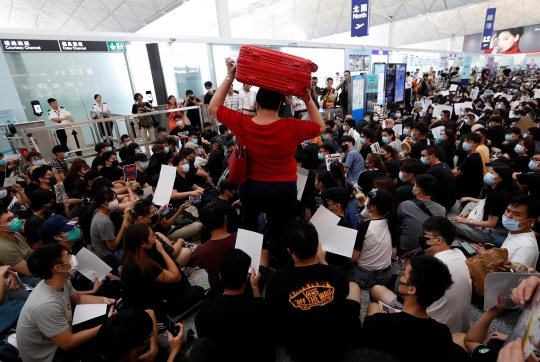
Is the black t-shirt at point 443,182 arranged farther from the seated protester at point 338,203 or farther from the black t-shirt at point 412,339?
the black t-shirt at point 412,339

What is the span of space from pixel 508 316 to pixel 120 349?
9.40ft

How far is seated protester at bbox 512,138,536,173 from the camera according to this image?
159 inches

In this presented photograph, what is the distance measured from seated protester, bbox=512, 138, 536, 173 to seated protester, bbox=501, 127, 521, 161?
613 millimetres

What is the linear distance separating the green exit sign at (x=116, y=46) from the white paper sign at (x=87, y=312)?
23.8 feet

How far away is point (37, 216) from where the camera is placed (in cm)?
304

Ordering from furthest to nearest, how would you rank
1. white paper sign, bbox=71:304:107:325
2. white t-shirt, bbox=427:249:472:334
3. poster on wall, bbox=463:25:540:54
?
poster on wall, bbox=463:25:540:54 < white paper sign, bbox=71:304:107:325 < white t-shirt, bbox=427:249:472:334

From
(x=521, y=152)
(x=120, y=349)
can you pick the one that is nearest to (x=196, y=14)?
(x=521, y=152)

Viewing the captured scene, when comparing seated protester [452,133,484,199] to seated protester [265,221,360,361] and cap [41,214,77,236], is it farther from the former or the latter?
cap [41,214,77,236]

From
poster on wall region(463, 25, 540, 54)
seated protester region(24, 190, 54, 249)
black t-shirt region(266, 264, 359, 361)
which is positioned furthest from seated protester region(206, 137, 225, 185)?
poster on wall region(463, 25, 540, 54)

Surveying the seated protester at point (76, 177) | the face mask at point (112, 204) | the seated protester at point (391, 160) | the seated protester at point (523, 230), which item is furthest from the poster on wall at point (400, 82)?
the face mask at point (112, 204)

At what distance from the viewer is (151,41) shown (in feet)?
25.7

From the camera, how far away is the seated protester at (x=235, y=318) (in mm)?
1595

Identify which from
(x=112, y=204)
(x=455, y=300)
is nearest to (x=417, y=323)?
(x=455, y=300)

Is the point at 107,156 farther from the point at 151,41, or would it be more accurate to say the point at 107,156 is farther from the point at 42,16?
the point at 42,16
